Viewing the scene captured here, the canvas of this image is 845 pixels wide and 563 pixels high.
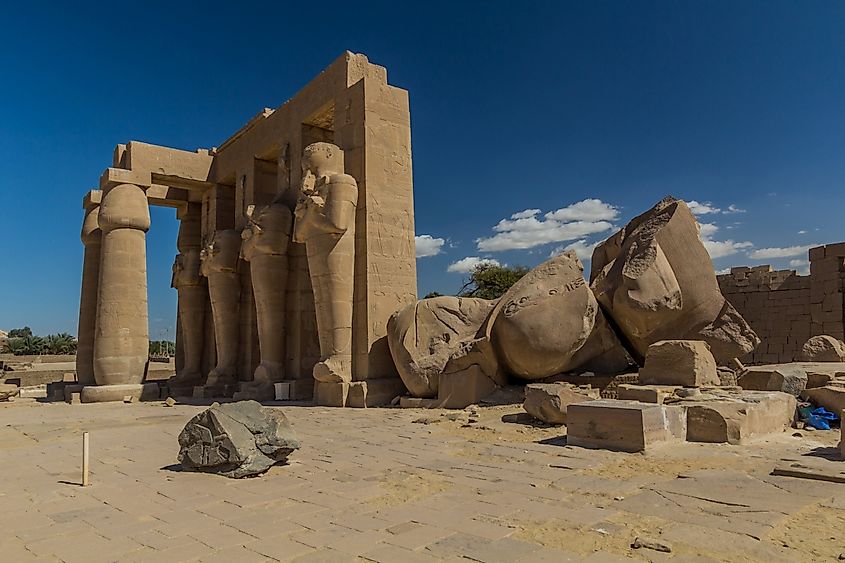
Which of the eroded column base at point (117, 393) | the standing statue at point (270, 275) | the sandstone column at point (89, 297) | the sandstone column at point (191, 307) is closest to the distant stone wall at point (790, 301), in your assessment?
the standing statue at point (270, 275)

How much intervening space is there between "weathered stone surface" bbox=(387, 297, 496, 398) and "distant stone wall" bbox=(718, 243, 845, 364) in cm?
866

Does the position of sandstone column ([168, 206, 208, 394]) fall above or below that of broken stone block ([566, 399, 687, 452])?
above

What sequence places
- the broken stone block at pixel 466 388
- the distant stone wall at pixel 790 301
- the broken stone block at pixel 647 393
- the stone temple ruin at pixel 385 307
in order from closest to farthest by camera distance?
the broken stone block at pixel 647 393
the stone temple ruin at pixel 385 307
the broken stone block at pixel 466 388
the distant stone wall at pixel 790 301

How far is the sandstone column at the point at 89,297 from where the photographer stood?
15.5 metres

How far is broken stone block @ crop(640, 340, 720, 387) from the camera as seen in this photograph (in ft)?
22.0

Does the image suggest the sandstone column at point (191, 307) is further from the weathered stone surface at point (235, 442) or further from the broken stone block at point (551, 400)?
the weathered stone surface at point (235, 442)

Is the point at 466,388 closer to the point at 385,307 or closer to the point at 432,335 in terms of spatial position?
the point at 432,335

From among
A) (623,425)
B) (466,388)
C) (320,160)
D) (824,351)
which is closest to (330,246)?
(320,160)

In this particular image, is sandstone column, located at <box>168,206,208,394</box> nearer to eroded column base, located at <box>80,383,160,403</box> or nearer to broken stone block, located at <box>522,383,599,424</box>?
eroded column base, located at <box>80,383,160,403</box>

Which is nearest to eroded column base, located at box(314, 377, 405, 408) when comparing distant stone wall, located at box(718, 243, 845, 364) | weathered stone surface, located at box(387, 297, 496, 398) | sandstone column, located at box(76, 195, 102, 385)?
weathered stone surface, located at box(387, 297, 496, 398)

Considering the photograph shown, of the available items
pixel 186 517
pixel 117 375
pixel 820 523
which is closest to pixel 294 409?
pixel 117 375

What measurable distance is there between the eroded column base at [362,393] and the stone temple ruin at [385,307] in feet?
0.11

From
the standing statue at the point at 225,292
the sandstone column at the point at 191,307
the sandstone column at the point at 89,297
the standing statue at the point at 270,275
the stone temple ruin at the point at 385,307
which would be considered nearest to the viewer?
the stone temple ruin at the point at 385,307

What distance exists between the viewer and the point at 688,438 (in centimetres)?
563
